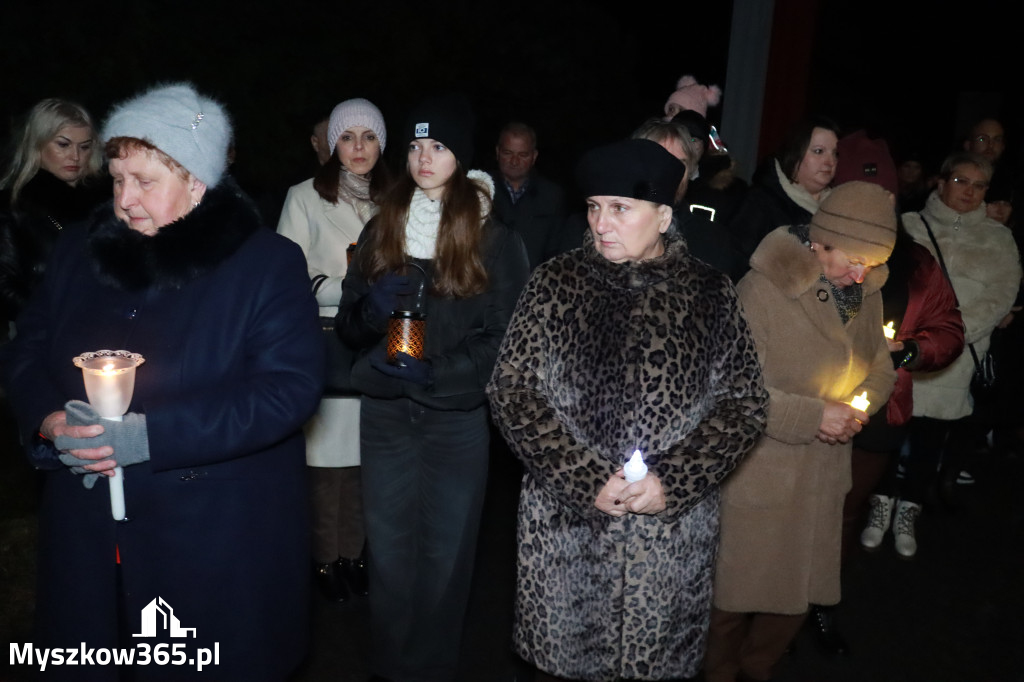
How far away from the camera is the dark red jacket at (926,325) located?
414 cm

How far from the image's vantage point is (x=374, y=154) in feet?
15.1

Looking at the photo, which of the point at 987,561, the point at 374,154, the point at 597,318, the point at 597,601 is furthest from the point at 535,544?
the point at 987,561

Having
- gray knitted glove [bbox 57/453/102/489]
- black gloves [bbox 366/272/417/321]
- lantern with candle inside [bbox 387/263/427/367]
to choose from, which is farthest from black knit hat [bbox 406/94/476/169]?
gray knitted glove [bbox 57/453/102/489]

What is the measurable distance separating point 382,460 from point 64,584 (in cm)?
124

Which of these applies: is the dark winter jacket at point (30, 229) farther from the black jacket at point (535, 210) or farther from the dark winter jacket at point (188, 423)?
the black jacket at point (535, 210)

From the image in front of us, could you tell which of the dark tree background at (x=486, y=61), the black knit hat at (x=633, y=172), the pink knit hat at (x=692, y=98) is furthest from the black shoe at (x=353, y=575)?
the dark tree background at (x=486, y=61)

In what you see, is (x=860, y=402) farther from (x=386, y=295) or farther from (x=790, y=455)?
(x=386, y=295)

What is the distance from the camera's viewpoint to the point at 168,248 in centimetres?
246

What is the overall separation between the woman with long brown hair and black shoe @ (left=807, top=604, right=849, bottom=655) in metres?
1.74

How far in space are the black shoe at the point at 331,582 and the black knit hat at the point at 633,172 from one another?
259 cm

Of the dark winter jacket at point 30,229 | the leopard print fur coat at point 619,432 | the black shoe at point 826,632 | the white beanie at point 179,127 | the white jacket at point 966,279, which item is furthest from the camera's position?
the white jacket at point 966,279

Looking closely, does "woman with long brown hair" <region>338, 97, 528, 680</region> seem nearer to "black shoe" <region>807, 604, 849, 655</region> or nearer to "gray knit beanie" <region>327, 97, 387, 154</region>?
"gray knit beanie" <region>327, 97, 387, 154</region>

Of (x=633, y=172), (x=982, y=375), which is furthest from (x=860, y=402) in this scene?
(x=982, y=375)

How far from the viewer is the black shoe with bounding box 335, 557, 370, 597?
4578mm
